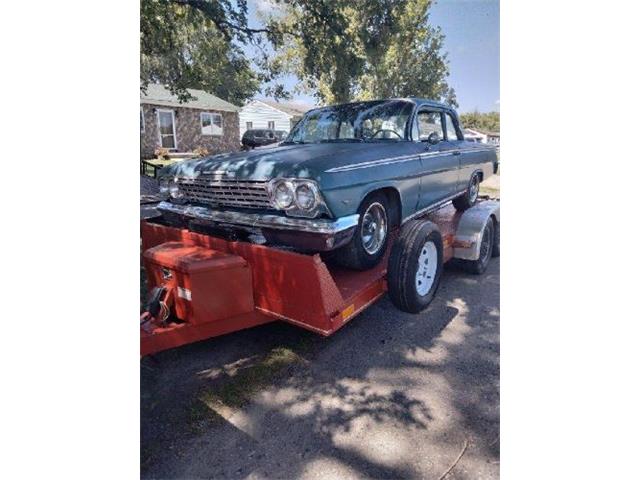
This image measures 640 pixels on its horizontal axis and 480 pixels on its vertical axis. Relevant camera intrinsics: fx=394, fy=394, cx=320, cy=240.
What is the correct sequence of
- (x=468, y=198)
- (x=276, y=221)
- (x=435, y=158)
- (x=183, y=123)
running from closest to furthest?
(x=276, y=221), (x=435, y=158), (x=468, y=198), (x=183, y=123)

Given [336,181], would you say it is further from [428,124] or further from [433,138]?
[428,124]

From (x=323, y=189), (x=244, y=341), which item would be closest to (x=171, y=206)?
(x=244, y=341)

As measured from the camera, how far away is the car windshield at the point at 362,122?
3566 millimetres

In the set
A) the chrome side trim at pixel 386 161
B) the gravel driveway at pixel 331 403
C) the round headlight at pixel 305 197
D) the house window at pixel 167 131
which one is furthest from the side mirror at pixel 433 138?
the house window at pixel 167 131

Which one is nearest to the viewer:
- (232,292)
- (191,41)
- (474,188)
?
(232,292)

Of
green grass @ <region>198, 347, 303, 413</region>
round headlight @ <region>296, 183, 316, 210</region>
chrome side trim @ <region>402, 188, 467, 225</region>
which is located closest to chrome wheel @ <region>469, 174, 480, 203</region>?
chrome side trim @ <region>402, 188, 467, 225</region>

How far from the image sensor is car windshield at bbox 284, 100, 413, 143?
3.57 metres

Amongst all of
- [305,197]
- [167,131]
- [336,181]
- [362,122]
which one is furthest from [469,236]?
[167,131]

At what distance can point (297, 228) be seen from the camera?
2559mm

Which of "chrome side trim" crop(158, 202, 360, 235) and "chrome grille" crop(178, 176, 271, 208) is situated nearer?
"chrome side trim" crop(158, 202, 360, 235)

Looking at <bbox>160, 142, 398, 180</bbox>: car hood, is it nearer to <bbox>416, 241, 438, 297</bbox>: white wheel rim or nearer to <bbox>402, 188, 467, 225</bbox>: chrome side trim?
<bbox>402, 188, 467, 225</bbox>: chrome side trim

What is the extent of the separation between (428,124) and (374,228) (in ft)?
5.07

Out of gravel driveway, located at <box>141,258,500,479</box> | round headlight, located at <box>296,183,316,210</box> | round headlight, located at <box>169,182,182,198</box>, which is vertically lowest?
gravel driveway, located at <box>141,258,500,479</box>

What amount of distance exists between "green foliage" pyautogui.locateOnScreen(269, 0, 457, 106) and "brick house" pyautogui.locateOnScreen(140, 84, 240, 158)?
1.34 meters
